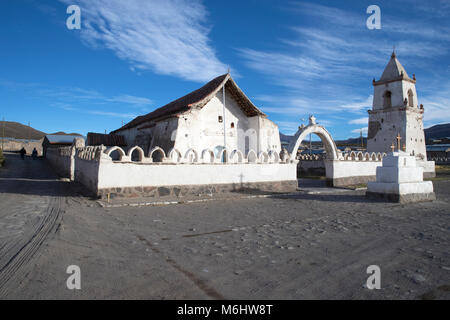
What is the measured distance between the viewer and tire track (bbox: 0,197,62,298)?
11.4 feet

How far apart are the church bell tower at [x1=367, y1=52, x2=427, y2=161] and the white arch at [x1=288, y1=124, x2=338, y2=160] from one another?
41.8ft

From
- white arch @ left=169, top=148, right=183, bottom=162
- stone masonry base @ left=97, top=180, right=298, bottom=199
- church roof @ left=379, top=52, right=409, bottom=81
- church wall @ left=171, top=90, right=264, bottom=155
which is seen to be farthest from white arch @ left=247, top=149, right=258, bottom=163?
church roof @ left=379, top=52, right=409, bottom=81

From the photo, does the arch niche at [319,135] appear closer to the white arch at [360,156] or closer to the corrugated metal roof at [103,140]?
the white arch at [360,156]

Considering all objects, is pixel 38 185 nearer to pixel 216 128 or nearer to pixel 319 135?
pixel 216 128

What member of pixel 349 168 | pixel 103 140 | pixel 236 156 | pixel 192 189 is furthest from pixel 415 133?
pixel 103 140

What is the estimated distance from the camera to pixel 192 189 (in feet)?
38.5

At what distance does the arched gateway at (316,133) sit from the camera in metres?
15.5

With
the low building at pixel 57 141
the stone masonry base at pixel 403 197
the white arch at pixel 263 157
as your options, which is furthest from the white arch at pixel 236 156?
the low building at pixel 57 141

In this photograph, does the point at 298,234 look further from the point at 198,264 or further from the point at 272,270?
the point at 198,264

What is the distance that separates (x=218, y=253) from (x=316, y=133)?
1373 centimetres

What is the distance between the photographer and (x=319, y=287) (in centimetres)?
337

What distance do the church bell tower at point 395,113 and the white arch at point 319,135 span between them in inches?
502

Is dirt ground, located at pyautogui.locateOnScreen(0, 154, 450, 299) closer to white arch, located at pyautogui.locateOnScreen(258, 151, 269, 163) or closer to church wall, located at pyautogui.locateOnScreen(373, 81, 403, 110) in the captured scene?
white arch, located at pyautogui.locateOnScreen(258, 151, 269, 163)
